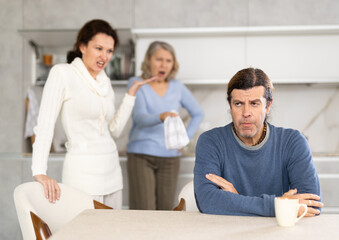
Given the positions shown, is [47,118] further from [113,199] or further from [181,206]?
[181,206]

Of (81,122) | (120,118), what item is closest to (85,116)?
(81,122)

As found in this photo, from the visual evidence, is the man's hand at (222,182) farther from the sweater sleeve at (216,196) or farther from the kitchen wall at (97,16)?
the kitchen wall at (97,16)

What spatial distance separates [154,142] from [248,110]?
1.12 metres

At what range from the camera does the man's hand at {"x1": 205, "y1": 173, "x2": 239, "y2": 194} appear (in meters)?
1.39

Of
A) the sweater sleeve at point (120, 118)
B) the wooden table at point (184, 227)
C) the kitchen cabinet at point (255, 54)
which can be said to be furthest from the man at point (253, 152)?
the kitchen cabinet at point (255, 54)

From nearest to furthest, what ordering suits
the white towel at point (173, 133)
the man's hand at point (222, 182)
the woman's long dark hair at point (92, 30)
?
1. the man's hand at point (222, 182)
2. the woman's long dark hair at point (92, 30)
3. the white towel at point (173, 133)

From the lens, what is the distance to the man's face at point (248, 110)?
149 cm

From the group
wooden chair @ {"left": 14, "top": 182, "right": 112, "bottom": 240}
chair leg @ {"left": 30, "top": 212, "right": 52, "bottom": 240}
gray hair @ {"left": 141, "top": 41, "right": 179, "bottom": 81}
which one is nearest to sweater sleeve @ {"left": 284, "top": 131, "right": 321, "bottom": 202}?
wooden chair @ {"left": 14, "top": 182, "right": 112, "bottom": 240}

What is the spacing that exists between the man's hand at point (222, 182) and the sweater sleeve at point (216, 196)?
0.02m

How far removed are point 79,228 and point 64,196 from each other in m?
0.48

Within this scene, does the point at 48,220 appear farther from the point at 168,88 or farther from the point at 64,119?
the point at 168,88

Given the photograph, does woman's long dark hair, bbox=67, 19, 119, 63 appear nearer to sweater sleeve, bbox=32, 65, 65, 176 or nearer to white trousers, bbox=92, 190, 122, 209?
sweater sleeve, bbox=32, 65, 65, 176

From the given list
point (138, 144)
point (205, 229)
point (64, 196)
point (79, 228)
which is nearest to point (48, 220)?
point (64, 196)

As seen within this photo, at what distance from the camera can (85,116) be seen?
177cm
